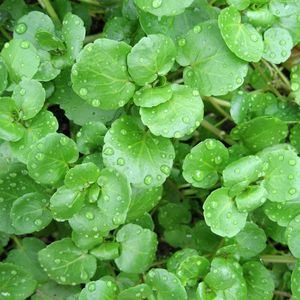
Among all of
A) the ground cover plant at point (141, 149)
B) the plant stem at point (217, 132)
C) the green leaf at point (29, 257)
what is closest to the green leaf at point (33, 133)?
the ground cover plant at point (141, 149)

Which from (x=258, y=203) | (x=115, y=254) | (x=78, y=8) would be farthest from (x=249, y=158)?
(x=78, y=8)

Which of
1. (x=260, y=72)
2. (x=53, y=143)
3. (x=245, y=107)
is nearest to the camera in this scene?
(x=53, y=143)

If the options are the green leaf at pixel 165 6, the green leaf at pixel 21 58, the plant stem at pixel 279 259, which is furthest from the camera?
the plant stem at pixel 279 259

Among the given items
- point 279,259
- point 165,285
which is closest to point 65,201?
point 165,285

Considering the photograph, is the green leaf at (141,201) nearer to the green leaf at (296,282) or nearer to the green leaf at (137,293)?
the green leaf at (137,293)

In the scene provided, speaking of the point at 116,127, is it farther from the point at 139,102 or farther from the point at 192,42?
the point at 192,42

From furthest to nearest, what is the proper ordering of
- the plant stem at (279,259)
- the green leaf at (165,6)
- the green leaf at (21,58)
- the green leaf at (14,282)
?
the plant stem at (279,259) → the green leaf at (14,282) → the green leaf at (21,58) → the green leaf at (165,6)
